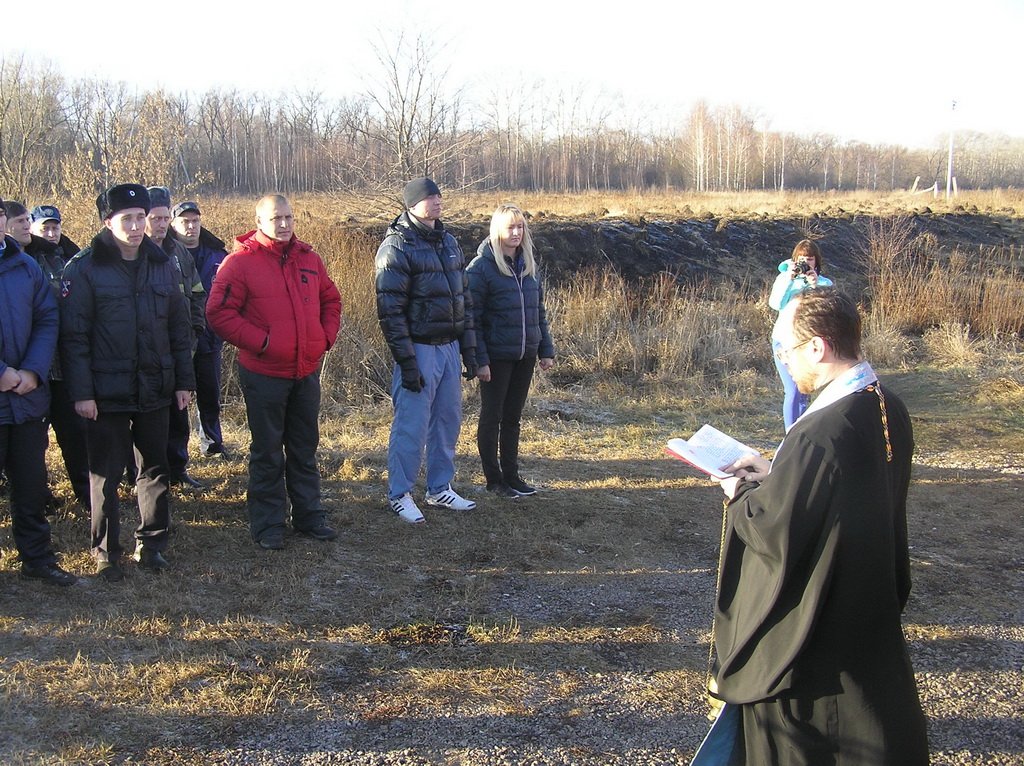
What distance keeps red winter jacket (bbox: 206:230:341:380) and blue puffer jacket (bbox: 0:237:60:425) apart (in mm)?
790

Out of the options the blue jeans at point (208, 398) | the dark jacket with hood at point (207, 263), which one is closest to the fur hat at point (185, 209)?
the dark jacket with hood at point (207, 263)

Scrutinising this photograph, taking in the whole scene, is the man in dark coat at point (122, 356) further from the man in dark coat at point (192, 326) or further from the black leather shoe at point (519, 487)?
the black leather shoe at point (519, 487)

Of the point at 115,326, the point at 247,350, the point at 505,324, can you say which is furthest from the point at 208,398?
the point at 505,324

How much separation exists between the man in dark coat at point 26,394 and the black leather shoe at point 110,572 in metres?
0.14

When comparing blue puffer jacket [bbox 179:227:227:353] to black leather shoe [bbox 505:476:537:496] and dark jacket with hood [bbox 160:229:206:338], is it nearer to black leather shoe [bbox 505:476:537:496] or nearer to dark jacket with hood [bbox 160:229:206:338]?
dark jacket with hood [bbox 160:229:206:338]

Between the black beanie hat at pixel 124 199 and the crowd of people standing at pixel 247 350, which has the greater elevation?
the black beanie hat at pixel 124 199

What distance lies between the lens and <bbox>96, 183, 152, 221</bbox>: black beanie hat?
13.6ft

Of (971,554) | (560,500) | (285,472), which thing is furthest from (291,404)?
(971,554)

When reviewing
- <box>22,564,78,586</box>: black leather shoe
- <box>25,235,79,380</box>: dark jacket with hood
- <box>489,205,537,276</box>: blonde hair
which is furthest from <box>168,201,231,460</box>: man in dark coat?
<box>22,564,78,586</box>: black leather shoe

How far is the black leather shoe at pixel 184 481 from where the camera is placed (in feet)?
19.1

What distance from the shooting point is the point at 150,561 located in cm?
446

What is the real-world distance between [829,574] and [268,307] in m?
3.44

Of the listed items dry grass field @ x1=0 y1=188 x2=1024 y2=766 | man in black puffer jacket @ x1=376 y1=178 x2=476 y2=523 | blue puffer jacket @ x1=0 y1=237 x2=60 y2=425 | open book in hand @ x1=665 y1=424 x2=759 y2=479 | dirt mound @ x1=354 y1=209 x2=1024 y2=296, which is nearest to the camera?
open book in hand @ x1=665 y1=424 x2=759 y2=479

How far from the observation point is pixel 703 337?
1115 centimetres
